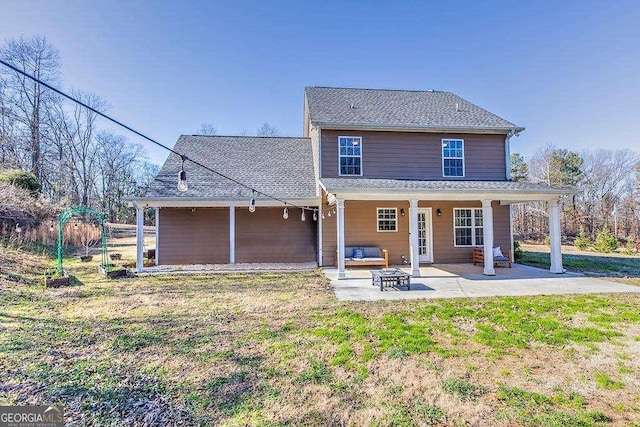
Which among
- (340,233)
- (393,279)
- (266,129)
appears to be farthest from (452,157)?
(266,129)

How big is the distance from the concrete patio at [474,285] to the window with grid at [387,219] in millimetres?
2037

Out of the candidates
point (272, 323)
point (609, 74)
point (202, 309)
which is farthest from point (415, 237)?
point (609, 74)

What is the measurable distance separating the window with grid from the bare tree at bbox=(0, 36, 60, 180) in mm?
24534

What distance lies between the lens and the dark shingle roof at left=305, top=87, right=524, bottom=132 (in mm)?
10578

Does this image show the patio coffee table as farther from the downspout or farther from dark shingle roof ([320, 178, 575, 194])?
the downspout

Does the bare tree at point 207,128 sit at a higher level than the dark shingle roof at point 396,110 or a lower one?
higher

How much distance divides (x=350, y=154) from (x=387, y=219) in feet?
9.06

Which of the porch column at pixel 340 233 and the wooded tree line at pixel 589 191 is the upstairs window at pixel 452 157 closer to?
the porch column at pixel 340 233

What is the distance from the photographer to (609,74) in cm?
1252

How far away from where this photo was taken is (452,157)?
10930 mm

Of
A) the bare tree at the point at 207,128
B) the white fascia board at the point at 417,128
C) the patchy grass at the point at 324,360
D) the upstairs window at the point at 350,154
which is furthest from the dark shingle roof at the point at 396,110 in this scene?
the bare tree at the point at 207,128

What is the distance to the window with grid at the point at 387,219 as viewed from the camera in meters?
10.9

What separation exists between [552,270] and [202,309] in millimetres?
10008

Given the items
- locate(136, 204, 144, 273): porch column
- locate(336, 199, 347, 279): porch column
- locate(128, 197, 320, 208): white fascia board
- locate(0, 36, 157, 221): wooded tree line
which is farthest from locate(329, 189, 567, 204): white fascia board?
locate(0, 36, 157, 221): wooded tree line
